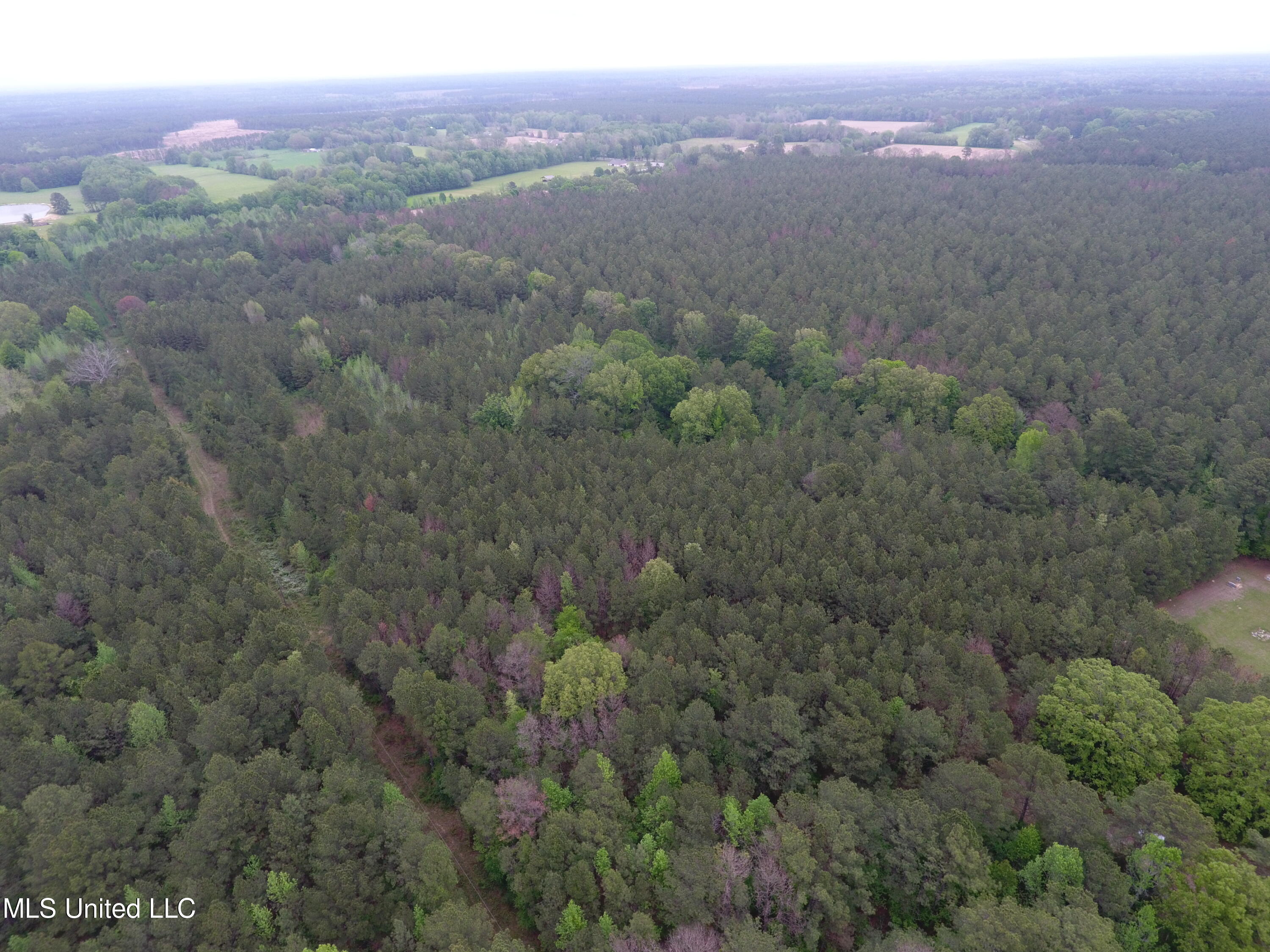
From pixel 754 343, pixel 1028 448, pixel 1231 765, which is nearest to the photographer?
pixel 1231 765

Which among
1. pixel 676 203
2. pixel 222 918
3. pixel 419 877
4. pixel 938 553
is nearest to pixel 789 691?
pixel 938 553

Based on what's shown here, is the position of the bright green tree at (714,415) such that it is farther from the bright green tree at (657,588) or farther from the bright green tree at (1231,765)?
the bright green tree at (1231,765)

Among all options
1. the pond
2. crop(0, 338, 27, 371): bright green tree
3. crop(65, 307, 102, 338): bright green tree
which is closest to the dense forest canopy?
crop(0, 338, 27, 371): bright green tree

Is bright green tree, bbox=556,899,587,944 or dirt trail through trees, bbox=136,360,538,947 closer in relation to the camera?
bright green tree, bbox=556,899,587,944

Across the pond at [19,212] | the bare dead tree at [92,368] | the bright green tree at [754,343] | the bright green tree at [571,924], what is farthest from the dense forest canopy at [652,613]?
the pond at [19,212]

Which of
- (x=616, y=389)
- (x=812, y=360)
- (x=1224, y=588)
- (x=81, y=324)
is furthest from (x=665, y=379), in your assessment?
(x=81, y=324)

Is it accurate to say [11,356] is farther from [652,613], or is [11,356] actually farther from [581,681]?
[581,681]

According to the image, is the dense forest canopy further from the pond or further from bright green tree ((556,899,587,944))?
the pond
